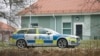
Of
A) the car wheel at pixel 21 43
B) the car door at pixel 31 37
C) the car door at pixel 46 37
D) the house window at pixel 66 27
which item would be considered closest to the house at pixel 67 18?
the house window at pixel 66 27

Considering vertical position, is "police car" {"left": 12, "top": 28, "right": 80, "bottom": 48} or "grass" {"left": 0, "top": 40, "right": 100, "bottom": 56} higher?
"police car" {"left": 12, "top": 28, "right": 80, "bottom": 48}

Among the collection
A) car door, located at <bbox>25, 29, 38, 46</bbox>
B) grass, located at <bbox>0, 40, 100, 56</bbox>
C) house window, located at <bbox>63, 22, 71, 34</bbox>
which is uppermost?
house window, located at <bbox>63, 22, 71, 34</bbox>

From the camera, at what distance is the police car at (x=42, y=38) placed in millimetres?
27625

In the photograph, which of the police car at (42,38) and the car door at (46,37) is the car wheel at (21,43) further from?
the car door at (46,37)

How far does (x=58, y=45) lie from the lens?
90.9 ft

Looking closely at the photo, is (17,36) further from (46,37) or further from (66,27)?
Result: (66,27)

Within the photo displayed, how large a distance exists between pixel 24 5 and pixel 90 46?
16.8 feet

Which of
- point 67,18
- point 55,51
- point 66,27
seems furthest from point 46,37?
point 66,27

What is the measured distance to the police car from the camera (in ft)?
90.6

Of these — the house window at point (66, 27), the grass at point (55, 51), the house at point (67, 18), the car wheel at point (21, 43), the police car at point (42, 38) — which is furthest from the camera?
the house window at point (66, 27)

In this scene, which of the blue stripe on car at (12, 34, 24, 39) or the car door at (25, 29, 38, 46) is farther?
the blue stripe on car at (12, 34, 24, 39)

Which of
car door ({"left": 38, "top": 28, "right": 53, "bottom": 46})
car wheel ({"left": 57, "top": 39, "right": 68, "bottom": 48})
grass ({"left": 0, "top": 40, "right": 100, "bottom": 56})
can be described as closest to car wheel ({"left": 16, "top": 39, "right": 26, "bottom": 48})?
car door ({"left": 38, "top": 28, "right": 53, "bottom": 46})

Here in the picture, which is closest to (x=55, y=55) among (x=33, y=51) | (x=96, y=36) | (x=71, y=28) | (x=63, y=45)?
(x=33, y=51)

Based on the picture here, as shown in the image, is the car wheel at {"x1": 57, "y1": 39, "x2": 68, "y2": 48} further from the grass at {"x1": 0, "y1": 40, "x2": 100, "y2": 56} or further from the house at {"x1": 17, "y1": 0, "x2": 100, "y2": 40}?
the house at {"x1": 17, "y1": 0, "x2": 100, "y2": 40}
